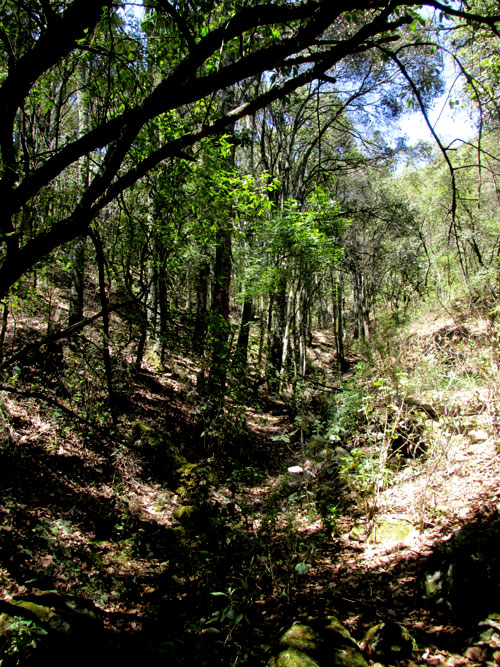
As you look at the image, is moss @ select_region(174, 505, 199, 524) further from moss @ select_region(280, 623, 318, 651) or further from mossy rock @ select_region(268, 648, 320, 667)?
mossy rock @ select_region(268, 648, 320, 667)

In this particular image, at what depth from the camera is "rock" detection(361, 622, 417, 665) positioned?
283cm

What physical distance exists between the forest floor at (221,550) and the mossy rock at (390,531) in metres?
0.03

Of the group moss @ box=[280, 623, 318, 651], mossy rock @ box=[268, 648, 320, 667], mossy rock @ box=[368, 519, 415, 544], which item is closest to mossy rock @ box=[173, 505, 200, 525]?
mossy rock @ box=[368, 519, 415, 544]

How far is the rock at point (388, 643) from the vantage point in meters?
2.83

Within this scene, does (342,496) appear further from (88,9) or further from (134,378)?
(88,9)

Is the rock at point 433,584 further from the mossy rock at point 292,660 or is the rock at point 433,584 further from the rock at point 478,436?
the rock at point 478,436

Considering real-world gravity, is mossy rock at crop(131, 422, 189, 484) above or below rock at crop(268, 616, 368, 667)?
above

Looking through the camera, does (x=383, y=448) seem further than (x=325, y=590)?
Yes

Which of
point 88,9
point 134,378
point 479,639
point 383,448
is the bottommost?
point 479,639

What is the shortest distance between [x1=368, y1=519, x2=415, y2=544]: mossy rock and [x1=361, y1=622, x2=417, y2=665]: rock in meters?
1.65

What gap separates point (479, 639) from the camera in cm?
281

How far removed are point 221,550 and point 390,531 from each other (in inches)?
89.6

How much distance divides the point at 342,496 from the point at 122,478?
3841mm

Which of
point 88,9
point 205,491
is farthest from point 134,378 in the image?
point 88,9
